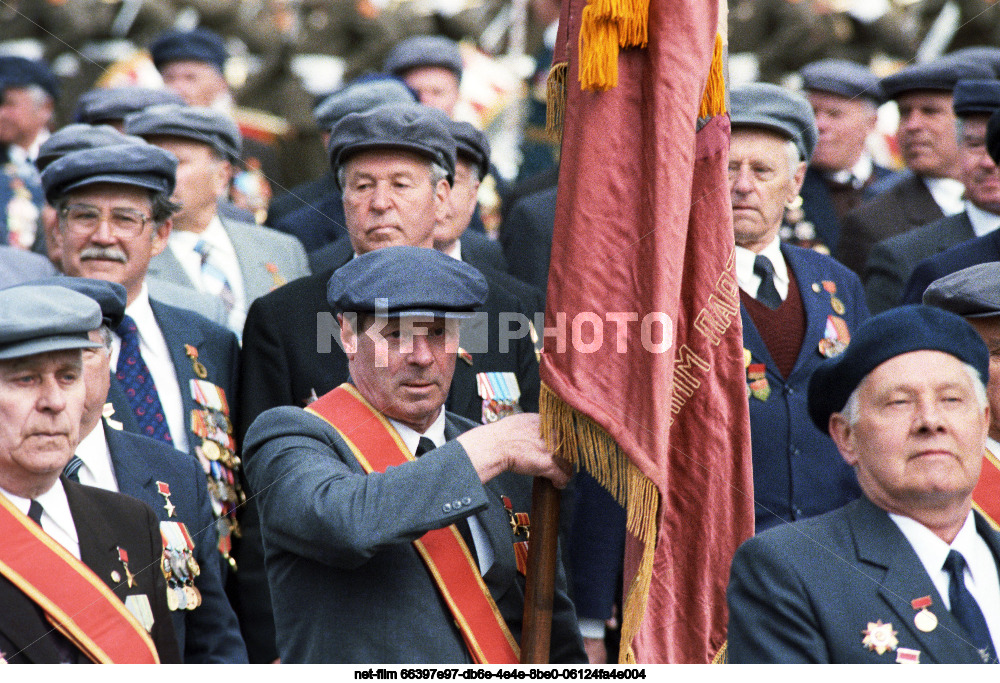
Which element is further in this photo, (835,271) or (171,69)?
(171,69)

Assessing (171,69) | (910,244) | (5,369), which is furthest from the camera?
(171,69)

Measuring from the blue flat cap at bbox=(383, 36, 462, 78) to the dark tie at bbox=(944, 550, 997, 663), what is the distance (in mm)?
4953

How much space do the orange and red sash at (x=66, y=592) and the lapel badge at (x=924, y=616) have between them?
172 centimetres

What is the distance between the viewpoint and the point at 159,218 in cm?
543

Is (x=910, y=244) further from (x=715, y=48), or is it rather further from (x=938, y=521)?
(x=938, y=521)

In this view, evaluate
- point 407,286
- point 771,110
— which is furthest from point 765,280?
point 407,286

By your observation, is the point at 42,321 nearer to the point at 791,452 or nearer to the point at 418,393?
the point at 418,393

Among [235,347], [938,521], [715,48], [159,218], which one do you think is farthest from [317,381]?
[938,521]

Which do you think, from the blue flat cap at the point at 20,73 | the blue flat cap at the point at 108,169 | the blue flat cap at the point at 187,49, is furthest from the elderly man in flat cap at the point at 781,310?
the blue flat cap at the point at 20,73

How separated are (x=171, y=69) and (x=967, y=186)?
165 inches

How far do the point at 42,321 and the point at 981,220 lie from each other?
12.3ft

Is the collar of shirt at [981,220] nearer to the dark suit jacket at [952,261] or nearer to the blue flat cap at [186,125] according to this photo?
the dark suit jacket at [952,261]

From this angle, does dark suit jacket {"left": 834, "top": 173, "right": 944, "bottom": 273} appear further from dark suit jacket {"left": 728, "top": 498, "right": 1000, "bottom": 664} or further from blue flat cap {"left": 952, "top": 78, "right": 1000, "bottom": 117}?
dark suit jacket {"left": 728, "top": 498, "right": 1000, "bottom": 664}

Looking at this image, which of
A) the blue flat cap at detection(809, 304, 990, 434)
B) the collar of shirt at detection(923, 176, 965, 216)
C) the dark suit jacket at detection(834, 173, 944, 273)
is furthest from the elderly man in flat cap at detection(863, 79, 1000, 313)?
the blue flat cap at detection(809, 304, 990, 434)
